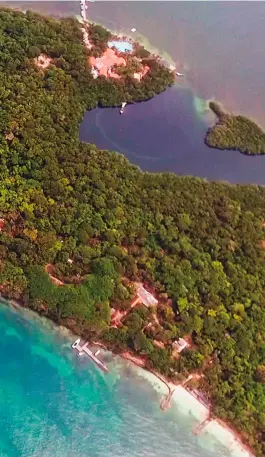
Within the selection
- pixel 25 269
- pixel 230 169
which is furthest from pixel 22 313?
pixel 230 169

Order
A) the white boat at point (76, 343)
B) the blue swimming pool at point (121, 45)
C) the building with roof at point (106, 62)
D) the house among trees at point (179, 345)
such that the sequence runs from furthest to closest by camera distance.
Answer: the blue swimming pool at point (121, 45)
the building with roof at point (106, 62)
the white boat at point (76, 343)
the house among trees at point (179, 345)

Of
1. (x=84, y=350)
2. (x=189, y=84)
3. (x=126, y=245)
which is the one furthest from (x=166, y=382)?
(x=189, y=84)

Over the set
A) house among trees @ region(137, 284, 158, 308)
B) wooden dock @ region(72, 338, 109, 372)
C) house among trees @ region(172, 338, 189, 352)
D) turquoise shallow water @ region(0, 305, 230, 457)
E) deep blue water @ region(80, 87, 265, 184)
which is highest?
deep blue water @ region(80, 87, 265, 184)

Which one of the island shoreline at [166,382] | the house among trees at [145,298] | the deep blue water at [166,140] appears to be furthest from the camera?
the deep blue water at [166,140]

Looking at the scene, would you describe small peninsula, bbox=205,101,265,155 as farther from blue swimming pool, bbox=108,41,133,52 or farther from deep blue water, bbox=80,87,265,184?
blue swimming pool, bbox=108,41,133,52

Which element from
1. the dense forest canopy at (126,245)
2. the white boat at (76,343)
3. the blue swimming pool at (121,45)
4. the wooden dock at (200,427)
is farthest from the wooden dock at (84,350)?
the blue swimming pool at (121,45)

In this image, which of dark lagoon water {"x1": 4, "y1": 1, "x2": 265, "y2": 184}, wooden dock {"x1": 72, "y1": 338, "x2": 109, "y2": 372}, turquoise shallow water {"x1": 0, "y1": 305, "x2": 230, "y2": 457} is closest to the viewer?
turquoise shallow water {"x1": 0, "y1": 305, "x2": 230, "y2": 457}

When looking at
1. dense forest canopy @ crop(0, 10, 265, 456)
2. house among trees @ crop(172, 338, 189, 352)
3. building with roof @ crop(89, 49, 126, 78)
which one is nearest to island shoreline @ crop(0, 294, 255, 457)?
dense forest canopy @ crop(0, 10, 265, 456)

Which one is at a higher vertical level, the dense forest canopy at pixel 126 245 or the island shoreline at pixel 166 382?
the dense forest canopy at pixel 126 245

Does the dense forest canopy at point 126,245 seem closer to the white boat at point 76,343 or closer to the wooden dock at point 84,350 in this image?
the white boat at point 76,343
